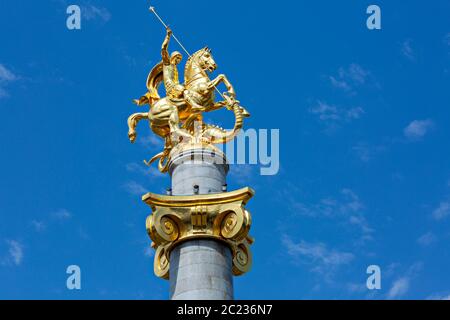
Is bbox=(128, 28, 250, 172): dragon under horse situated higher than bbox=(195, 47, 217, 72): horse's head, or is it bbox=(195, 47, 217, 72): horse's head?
bbox=(195, 47, 217, 72): horse's head

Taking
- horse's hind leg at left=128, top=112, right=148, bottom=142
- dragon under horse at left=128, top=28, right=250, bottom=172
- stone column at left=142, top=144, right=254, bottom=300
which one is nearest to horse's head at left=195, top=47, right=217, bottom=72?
dragon under horse at left=128, top=28, right=250, bottom=172

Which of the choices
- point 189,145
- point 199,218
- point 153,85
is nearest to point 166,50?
point 153,85

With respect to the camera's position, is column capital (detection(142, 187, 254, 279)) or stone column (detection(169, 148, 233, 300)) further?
column capital (detection(142, 187, 254, 279))

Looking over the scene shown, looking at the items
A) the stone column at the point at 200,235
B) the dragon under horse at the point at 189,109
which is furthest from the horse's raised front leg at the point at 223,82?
the stone column at the point at 200,235

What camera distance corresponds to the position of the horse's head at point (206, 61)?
152ft

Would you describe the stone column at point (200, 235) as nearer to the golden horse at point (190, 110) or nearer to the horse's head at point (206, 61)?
the golden horse at point (190, 110)

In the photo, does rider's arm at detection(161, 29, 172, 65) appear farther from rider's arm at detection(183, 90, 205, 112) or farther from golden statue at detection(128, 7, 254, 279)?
rider's arm at detection(183, 90, 205, 112)

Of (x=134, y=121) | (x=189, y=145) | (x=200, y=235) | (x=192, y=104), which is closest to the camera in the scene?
(x=200, y=235)

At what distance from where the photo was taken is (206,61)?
4622 centimetres

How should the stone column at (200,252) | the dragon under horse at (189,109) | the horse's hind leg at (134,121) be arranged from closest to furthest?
the stone column at (200,252), the dragon under horse at (189,109), the horse's hind leg at (134,121)

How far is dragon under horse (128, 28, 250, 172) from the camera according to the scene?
44.1m

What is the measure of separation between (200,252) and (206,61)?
10.4m

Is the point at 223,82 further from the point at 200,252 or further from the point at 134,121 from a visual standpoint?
the point at 200,252
